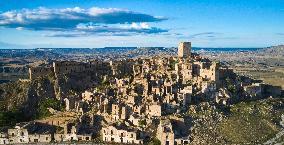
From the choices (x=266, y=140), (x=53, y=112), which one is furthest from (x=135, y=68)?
(x=266, y=140)

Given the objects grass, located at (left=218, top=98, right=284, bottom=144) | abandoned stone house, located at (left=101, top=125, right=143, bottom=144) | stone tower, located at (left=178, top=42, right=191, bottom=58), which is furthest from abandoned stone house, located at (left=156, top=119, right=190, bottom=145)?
stone tower, located at (left=178, top=42, right=191, bottom=58)

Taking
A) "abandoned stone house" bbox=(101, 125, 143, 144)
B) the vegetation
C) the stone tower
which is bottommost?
"abandoned stone house" bbox=(101, 125, 143, 144)

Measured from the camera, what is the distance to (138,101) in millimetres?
101750

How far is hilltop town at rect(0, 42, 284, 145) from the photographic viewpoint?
9025 cm

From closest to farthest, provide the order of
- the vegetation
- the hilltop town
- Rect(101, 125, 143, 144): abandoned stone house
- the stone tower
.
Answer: Rect(101, 125, 143, 144): abandoned stone house → the hilltop town → the vegetation → the stone tower

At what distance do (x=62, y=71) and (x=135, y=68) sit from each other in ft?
66.4

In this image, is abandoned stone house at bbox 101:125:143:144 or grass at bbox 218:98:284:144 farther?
grass at bbox 218:98:284:144

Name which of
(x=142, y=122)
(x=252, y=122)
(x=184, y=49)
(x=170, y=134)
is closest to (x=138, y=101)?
(x=142, y=122)

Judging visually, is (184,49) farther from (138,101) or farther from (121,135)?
(121,135)

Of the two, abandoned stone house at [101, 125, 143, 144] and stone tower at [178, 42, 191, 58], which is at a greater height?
stone tower at [178, 42, 191, 58]

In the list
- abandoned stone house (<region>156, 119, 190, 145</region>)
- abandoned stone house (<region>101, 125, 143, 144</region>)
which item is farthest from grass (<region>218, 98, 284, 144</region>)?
abandoned stone house (<region>101, 125, 143, 144</region>)

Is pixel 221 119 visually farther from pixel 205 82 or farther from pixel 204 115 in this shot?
pixel 205 82

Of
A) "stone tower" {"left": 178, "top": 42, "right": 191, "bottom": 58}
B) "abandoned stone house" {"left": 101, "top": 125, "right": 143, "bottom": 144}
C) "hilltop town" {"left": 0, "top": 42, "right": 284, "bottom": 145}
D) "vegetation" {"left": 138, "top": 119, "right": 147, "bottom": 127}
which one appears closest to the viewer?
"abandoned stone house" {"left": 101, "top": 125, "right": 143, "bottom": 144}

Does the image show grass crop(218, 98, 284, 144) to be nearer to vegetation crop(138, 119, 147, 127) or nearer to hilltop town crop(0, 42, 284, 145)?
hilltop town crop(0, 42, 284, 145)
